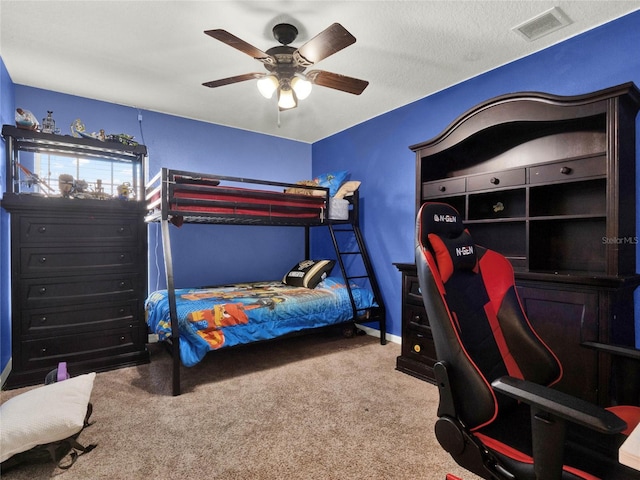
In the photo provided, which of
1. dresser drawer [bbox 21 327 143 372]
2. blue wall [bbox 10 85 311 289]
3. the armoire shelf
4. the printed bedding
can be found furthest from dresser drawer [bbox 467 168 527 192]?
dresser drawer [bbox 21 327 143 372]

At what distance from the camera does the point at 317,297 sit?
3.23m

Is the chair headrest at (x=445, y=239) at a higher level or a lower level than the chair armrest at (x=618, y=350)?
higher

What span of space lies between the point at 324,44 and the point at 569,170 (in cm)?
168

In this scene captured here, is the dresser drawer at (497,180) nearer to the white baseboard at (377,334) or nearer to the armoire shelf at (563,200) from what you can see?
the armoire shelf at (563,200)

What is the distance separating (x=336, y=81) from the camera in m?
2.29

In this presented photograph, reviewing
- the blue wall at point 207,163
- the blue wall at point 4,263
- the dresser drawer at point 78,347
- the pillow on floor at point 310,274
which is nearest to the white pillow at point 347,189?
the pillow on floor at point 310,274

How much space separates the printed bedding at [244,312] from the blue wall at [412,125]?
63cm

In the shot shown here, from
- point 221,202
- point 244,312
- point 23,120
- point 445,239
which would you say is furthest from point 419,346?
point 23,120

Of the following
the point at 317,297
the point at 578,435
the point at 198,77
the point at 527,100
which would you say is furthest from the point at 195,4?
the point at 578,435

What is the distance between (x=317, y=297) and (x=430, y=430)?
1.57 metres

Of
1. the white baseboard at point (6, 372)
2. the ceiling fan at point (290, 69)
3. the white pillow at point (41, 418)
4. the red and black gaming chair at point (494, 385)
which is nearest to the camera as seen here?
the red and black gaming chair at point (494, 385)

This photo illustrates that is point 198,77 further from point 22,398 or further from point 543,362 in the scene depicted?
point 543,362

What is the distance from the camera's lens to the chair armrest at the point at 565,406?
0.70 metres

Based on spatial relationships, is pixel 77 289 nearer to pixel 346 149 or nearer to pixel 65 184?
pixel 65 184
